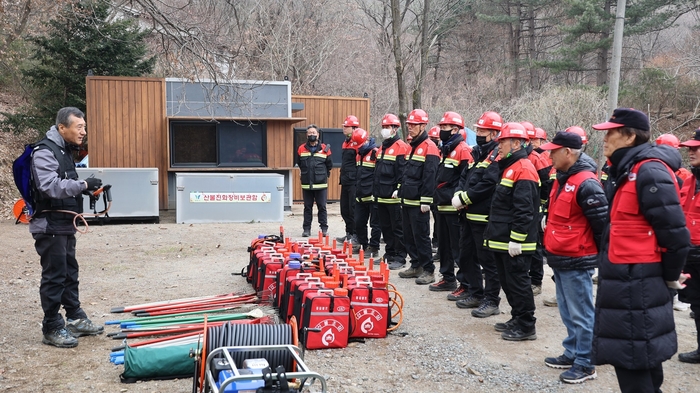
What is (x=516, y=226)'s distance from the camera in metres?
6.20

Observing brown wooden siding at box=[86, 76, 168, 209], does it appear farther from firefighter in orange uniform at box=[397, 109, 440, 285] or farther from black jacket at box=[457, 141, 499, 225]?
black jacket at box=[457, 141, 499, 225]

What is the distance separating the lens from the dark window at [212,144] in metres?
15.7

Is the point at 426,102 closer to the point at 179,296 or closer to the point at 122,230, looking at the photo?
the point at 122,230

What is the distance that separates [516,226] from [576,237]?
3.00 ft

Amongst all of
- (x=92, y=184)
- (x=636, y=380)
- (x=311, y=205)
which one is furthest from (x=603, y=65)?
(x=636, y=380)

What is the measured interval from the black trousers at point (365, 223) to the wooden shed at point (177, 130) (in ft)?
Answer: 16.1

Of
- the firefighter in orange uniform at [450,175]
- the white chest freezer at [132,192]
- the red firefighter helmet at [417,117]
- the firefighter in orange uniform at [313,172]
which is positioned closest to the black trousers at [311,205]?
the firefighter in orange uniform at [313,172]

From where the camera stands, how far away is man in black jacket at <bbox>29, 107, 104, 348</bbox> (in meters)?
5.94

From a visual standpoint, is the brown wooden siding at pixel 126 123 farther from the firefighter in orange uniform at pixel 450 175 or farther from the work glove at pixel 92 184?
the work glove at pixel 92 184

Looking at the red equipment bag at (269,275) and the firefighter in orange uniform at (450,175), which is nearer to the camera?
the red equipment bag at (269,275)

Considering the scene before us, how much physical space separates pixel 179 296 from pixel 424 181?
361 centimetres

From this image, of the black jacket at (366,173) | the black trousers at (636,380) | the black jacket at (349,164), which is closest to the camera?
the black trousers at (636,380)

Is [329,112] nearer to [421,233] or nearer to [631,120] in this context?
[421,233]

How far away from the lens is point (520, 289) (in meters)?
6.32
